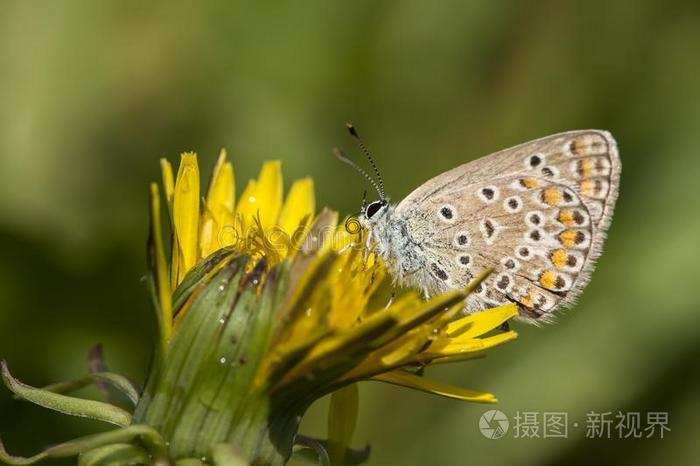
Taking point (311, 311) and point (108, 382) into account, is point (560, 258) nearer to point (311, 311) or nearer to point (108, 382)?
point (311, 311)

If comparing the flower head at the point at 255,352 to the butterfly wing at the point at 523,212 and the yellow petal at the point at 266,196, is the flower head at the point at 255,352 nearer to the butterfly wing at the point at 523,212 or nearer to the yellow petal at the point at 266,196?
the yellow petal at the point at 266,196

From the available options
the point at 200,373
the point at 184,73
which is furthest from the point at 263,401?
the point at 184,73

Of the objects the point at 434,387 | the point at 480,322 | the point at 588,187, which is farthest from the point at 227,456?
the point at 588,187

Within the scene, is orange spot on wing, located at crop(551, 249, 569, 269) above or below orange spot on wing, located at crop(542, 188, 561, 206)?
below

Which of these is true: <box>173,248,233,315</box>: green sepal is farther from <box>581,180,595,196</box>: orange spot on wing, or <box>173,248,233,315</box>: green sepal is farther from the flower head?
<box>581,180,595,196</box>: orange spot on wing

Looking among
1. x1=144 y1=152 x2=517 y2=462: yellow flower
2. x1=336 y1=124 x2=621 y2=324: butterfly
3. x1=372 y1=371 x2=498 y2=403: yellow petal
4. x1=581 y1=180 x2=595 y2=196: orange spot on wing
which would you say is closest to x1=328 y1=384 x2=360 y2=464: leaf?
x1=144 y1=152 x2=517 y2=462: yellow flower

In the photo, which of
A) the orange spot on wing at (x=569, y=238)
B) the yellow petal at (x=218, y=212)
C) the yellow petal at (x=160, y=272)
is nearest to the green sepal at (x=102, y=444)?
the yellow petal at (x=160, y=272)
